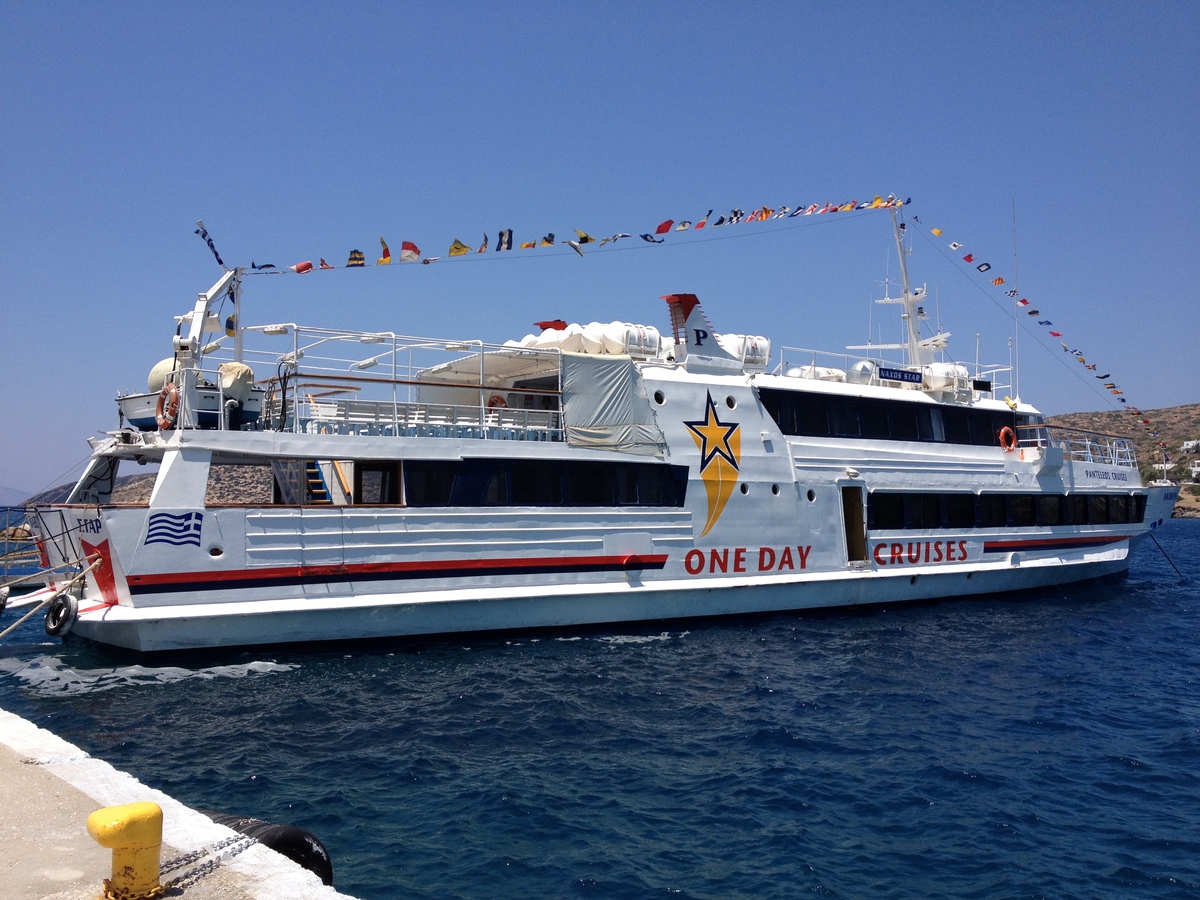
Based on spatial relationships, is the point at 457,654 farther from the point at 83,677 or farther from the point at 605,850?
the point at 605,850

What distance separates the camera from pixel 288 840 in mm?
5668

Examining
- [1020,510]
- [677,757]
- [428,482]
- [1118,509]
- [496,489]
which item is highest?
[428,482]

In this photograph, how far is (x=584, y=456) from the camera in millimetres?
15266

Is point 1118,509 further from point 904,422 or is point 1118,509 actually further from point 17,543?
point 17,543

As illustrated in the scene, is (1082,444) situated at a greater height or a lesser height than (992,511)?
greater

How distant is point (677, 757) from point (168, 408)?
8968 millimetres

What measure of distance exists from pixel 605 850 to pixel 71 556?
10.0 meters

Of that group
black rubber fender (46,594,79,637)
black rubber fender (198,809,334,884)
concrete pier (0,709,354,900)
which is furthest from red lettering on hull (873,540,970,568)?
concrete pier (0,709,354,900)

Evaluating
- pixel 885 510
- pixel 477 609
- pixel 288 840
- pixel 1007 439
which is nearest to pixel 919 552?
pixel 885 510

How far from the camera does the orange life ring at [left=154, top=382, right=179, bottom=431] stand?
513 inches

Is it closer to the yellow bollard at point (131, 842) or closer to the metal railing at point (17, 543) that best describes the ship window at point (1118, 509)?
the metal railing at point (17, 543)

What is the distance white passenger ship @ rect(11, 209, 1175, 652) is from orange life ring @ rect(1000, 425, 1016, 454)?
0.08m

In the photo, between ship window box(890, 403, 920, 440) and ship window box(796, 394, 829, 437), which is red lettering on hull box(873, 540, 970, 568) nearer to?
ship window box(890, 403, 920, 440)

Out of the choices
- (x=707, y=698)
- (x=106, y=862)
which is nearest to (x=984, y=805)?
(x=707, y=698)
